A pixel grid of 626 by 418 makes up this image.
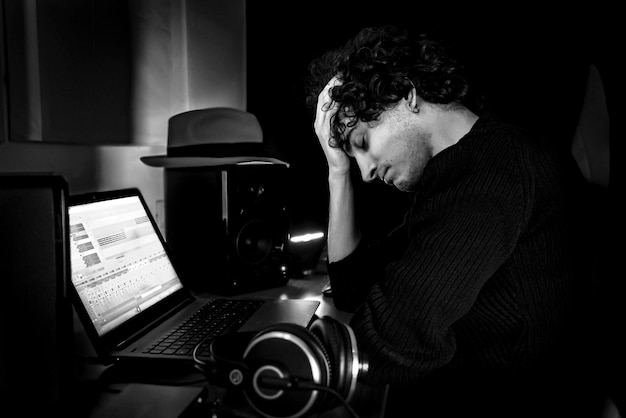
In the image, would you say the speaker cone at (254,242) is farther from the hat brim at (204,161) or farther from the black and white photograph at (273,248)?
the hat brim at (204,161)

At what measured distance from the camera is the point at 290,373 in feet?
2.35

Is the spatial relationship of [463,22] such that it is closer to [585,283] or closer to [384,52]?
[384,52]

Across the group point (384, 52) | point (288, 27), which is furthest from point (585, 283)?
point (288, 27)

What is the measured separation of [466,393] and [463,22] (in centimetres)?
185

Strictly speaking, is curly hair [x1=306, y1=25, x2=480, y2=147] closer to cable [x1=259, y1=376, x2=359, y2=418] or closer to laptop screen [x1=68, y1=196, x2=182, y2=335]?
laptop screen [x1=68, y1=196, x2=182, y2=335]

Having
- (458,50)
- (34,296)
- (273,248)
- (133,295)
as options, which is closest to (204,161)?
(273,248)

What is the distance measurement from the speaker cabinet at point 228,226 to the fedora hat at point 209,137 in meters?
0.06

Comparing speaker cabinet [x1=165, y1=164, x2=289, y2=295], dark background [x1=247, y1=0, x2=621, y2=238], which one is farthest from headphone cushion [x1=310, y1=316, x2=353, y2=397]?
dark background [x1=247, y1=0, x2=621, y2=238]

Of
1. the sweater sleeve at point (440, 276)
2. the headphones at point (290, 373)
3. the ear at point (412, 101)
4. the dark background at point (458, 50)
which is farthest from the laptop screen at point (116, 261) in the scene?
the dark background at point (458, 50)

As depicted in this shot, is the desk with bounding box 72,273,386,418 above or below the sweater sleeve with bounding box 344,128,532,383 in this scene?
below

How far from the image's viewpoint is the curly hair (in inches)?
48.8

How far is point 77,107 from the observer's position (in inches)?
53.9

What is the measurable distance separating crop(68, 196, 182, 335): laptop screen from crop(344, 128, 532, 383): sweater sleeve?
53 centimetres

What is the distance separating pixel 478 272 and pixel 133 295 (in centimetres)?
77
